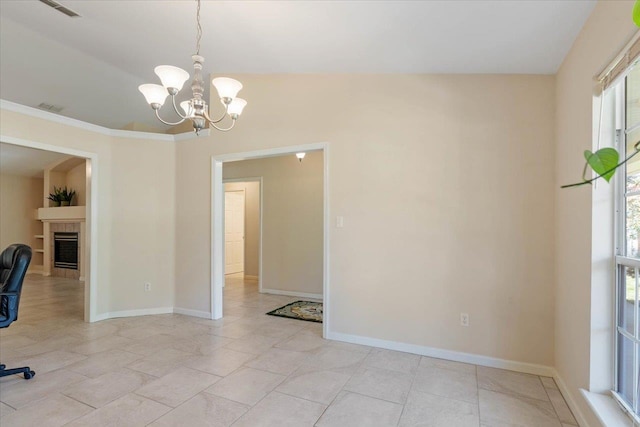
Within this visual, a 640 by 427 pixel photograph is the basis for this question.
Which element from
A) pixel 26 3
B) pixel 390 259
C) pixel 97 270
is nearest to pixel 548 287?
pixel 390 259

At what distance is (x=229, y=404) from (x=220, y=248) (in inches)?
93.4

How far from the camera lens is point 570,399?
7.28ft

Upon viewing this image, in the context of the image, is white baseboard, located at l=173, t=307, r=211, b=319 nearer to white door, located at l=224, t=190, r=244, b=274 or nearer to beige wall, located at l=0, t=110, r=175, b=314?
beige wall, located at l=0, t=110, r=175, b=314

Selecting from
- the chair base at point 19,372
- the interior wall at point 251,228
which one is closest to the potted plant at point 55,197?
the interior wall at point 251,228

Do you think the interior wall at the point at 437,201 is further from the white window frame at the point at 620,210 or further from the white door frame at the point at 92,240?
the white door frame at the point at 92,240

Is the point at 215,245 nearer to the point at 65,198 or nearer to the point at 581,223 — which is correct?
the point at 581,223

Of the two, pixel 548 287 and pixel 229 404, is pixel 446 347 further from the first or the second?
pixel 229 404

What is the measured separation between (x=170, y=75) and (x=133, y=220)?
301 cm

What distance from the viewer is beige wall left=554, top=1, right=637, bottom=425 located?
1.88m

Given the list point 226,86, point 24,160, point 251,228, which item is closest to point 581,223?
point 226,86

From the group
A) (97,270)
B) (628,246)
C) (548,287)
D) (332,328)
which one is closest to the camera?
(628,246)

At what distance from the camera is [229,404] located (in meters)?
2.22

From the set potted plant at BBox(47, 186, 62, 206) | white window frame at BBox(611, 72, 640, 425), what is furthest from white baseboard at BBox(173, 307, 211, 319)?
potted plant at BBox(47, 186, 62, 206)

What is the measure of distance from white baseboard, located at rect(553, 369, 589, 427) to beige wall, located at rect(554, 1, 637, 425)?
0.03 metres
